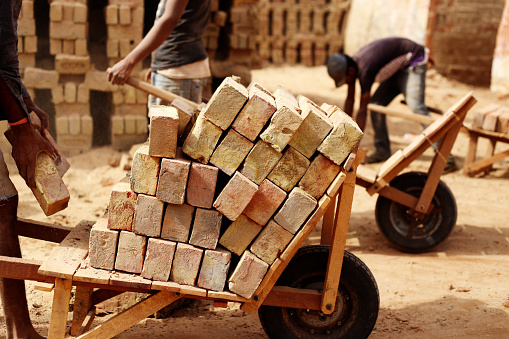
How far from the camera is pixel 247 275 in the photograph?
8.64 feet

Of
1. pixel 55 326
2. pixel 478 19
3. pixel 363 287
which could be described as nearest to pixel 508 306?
pixel 363 287

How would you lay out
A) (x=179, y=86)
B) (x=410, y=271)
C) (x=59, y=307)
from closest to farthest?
(x=59, y=307) < (x=410, y=271) < (x=179, y=86)

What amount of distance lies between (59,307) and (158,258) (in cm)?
50

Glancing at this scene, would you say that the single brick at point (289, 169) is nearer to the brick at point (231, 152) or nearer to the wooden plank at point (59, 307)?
the brick at point (231, 152)

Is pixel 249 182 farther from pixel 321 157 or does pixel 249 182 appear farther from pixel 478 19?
pixel 478 19

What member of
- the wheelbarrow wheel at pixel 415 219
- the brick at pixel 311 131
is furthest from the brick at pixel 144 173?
the wheelbarrow wheel at pixel 415 219

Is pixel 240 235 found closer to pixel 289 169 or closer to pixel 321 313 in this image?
pixel 289 169

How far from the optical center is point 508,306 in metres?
3.63

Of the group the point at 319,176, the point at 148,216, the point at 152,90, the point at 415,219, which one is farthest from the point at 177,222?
the point at 415,219

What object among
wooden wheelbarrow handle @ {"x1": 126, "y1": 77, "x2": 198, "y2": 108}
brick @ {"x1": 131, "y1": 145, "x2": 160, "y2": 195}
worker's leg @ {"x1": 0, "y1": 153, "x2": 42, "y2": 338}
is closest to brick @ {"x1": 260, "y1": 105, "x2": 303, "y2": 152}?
brick @ {"x1": 131, "y1": 145, "x2": 160, "y2": 195}

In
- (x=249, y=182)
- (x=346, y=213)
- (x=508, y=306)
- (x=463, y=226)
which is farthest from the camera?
(x=463, y=226)

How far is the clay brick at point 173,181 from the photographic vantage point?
2.51 metres

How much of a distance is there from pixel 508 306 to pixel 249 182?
211cm

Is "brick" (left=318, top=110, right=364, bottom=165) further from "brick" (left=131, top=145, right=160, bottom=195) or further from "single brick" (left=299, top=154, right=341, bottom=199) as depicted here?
"brick" (left=131, top=145, right=160, bottom=195)
